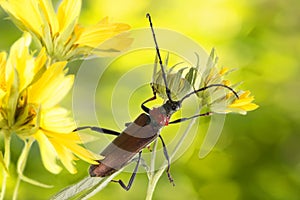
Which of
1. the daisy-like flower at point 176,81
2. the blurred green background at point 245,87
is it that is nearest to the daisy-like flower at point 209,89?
the daisy-like flower at point 176,81

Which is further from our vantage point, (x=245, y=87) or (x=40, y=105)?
(x=245, y=87)

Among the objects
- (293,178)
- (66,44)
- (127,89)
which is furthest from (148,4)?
(66,44)

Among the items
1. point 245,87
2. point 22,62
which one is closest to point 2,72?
point 22,62

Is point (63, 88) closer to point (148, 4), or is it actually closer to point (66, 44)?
point (66, 44)

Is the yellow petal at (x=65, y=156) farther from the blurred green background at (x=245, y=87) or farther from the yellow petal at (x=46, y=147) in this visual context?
the blurred green background at (x=245, y=87)

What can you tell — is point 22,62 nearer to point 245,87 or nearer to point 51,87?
point 51,87

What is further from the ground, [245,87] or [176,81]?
[176,81]

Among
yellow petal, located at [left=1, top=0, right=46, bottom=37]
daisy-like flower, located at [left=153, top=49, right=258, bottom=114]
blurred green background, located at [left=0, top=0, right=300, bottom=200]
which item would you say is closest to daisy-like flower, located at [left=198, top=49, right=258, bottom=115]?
daisy-like flower, located at [left=153, top=49, right=258, bottom=114]
